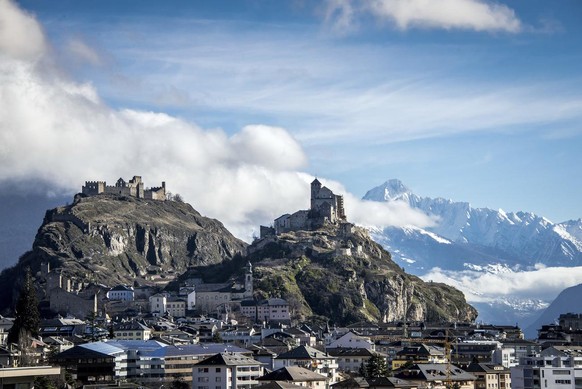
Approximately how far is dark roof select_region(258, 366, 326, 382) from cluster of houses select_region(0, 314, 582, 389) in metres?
0.11

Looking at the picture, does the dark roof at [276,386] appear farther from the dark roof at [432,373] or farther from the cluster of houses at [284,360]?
the dark roof at [432,373]

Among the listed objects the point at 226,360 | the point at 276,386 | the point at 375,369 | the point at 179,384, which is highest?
the point at 226,360

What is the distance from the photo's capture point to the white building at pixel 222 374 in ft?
399

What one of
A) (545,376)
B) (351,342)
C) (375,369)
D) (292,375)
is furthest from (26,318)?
(545,376)

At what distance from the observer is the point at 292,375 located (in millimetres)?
122062

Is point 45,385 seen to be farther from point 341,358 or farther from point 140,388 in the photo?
point 341,358

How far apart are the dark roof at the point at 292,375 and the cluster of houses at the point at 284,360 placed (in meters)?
0.11

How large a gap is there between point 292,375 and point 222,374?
666 cm

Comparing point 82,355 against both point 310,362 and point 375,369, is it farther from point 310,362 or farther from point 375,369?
point 375,369

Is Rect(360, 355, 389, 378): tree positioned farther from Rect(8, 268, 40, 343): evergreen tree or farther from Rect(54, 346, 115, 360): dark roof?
Rect(8, 268, 40, 343): evergreen tree

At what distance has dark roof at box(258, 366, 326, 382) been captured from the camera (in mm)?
120812

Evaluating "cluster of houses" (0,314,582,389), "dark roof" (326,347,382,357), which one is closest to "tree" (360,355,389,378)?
"cluster of houses" (0,314,582,389)

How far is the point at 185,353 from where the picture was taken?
132 metres

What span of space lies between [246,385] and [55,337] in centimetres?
5227
